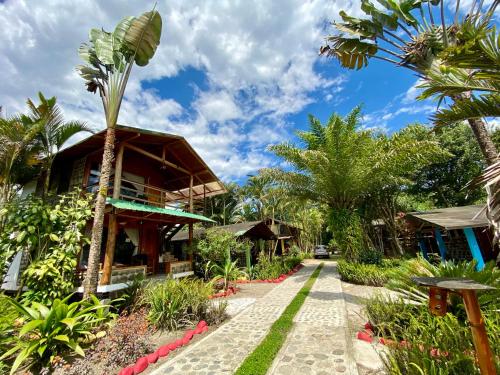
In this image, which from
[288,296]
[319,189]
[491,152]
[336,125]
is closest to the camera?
[491,152]

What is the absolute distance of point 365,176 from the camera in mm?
12266

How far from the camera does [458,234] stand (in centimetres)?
1430

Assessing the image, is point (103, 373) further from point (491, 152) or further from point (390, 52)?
point (390, 52)

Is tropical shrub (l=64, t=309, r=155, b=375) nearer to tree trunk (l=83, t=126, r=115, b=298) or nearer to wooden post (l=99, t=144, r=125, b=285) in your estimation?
tree trunk (l=83, t=126, r=115, b=298)

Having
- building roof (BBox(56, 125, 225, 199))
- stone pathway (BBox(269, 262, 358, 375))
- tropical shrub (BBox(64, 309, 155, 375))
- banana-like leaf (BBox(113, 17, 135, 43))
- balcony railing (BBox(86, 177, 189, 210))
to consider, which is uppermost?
banana-like leaf (BBox(113, 17, 135, 43))

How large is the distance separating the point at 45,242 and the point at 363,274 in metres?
12.6

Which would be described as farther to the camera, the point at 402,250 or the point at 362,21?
the point at 402,250

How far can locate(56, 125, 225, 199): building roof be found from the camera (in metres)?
9.63

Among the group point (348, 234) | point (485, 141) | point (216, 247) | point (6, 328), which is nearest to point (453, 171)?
point (348, 234)

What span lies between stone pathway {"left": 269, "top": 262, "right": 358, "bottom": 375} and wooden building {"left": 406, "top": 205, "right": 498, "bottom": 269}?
5.60m

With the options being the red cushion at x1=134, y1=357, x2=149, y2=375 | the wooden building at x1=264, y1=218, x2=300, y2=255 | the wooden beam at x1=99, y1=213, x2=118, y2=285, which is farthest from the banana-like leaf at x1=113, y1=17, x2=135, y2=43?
the wooden building at x1=264, y1=218, x2=300, y2=255

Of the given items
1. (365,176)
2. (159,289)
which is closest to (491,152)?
(365,176)

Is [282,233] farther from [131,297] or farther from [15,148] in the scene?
[15,148]

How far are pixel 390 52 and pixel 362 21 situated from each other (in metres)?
1.50
